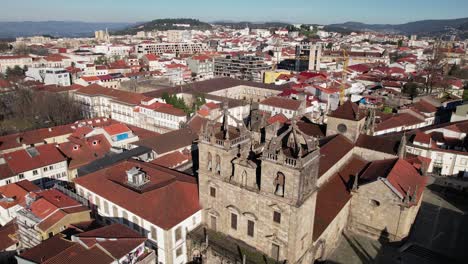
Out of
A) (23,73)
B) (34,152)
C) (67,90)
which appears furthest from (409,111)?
(23,73)

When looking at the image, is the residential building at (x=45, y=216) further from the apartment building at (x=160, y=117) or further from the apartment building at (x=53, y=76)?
the apartment building at (x=53, y=76)

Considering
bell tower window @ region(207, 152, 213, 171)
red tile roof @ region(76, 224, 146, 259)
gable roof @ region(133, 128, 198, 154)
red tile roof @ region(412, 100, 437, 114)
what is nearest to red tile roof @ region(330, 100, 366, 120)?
bell tower window @ region(207, 152, 213, 171)

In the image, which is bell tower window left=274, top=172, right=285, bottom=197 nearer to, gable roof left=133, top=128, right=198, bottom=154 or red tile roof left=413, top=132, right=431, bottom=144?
gable roof left=133, top=128, right=198, bottom=154

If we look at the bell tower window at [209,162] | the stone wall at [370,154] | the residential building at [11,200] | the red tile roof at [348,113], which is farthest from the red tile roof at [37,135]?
the stone wall at [370,154]

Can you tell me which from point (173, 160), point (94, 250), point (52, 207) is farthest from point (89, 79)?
point (94, 250)

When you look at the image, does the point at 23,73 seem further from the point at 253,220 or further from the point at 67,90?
the point at 253,220

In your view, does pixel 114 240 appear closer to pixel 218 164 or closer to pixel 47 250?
pixel 47 250

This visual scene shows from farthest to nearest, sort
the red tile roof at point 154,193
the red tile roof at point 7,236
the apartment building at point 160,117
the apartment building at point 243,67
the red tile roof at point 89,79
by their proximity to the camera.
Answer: the apartment building at point 243,67, the red tile roof at point 89,79, the apartment building at point 160,117, the red tile roof at point 7,236, the red tile roof at point 154,193
